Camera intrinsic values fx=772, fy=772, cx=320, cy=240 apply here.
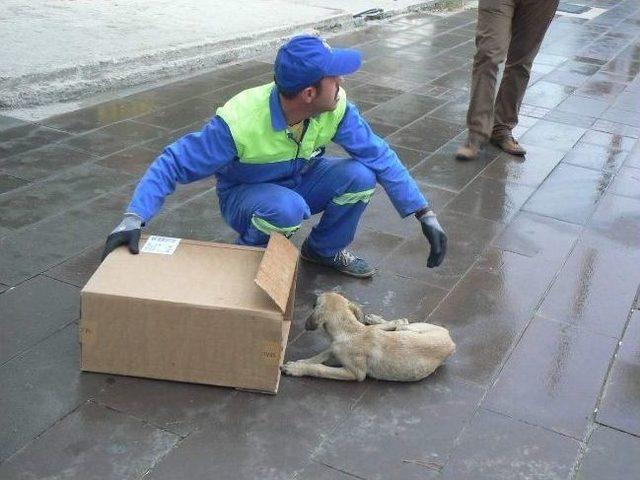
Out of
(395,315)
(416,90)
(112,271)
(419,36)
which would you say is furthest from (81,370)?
(419,36)

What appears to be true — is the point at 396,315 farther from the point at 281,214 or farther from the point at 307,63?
the point at 307,63

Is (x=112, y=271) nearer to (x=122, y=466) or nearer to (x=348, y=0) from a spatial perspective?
(x=122, y=466)

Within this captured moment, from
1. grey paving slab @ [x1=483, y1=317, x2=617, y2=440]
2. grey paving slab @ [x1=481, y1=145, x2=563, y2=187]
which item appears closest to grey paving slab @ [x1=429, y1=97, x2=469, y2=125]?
grey paving slab @ [x1=481, y1=145, x2=563, y2=187]

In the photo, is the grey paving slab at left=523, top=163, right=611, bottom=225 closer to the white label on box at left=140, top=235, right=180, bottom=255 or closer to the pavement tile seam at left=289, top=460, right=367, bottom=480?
the white label on box at left=140, top=235, right=180, bottom=255

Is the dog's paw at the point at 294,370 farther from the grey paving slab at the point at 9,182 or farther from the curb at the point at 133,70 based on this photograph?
the curb at the point at 133,70

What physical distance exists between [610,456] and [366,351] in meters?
0.93

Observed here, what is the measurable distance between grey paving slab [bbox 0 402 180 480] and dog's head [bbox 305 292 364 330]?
2.33ft

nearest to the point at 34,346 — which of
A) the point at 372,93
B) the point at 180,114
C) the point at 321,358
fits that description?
the point at 321,358

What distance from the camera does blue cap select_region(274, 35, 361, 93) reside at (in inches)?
116

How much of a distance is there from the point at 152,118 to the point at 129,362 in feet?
11.3

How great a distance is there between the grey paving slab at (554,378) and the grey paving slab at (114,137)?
3.15 m

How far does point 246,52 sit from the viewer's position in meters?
7.95

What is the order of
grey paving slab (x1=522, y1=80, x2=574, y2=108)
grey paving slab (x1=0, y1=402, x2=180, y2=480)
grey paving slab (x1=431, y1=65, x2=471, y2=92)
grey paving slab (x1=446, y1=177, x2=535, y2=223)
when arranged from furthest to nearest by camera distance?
grey paving slab (x1=431, y1=65, x2=471, y2=92)
grey paving slab (x1=522, y1=80, x2=574, y2=108)
grey paving slab (x1=446, y1=177, x2=535, y2=223)
grey paving slab (x1=0, y1=402, x2=180, y2=480)

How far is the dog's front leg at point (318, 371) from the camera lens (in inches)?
116
